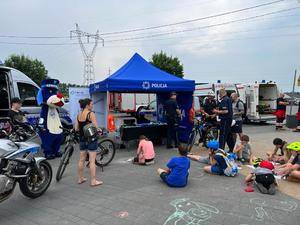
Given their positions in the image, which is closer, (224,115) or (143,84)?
(224,115)

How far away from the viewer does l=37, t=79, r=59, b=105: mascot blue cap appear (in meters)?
8.41

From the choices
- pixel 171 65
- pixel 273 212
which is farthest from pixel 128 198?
pixel 171 65

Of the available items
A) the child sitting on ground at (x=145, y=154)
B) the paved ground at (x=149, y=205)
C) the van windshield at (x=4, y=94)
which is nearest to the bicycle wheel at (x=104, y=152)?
the child sitting on ground at (x=145, y=154)

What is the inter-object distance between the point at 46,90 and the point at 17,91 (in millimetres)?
1374

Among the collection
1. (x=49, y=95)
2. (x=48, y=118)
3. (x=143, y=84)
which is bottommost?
(x=48, y=118)

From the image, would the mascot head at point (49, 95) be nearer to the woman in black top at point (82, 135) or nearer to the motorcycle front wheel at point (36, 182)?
the woman in black top at point (82, 135)

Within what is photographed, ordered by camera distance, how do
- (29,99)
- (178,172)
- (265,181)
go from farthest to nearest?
(29,99), (178,172), (265,181)

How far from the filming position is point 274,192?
17.6 ft

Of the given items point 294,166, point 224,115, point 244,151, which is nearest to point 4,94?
point 224,115

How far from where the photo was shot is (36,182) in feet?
17.2

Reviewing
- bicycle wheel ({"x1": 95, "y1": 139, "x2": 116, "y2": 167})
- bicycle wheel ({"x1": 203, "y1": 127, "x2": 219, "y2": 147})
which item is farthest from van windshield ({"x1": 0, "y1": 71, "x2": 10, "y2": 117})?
bicycle wheel ({"x1": 203, "y1": 127, "x2": 219, "y2": 147})

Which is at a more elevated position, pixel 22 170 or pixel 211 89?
pixel 211 89

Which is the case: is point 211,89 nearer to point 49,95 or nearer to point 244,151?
point 244,151

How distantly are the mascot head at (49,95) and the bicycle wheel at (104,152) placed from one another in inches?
74.2
